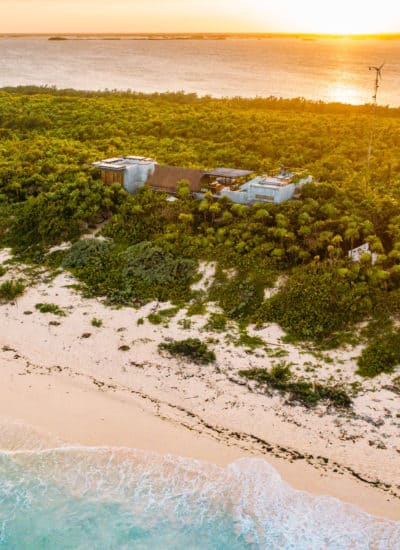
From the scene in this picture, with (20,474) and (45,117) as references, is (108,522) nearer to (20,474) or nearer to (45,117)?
(20,474)

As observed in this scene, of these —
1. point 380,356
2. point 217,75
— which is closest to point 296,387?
→ point 380,356

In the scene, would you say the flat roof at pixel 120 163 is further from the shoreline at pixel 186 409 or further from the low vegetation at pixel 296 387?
the low vegetation at pixel 296 387

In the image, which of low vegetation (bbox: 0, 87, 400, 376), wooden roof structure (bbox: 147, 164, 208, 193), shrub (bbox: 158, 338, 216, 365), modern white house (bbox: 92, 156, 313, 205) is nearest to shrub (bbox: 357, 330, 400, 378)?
low vegetation (bbox: 0, 87, 400, 376)

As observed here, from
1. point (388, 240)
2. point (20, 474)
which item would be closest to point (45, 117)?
point (388, 240)

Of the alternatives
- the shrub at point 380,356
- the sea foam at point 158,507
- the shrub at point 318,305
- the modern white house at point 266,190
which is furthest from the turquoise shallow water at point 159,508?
the modern white house at point 266,190

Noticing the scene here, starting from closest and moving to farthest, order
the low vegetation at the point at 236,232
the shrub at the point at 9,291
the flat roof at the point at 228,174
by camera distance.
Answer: the low vegetation at the point at 236,232 → the shrub at the point at 9,291 → the flat roof at the point at 228,174
